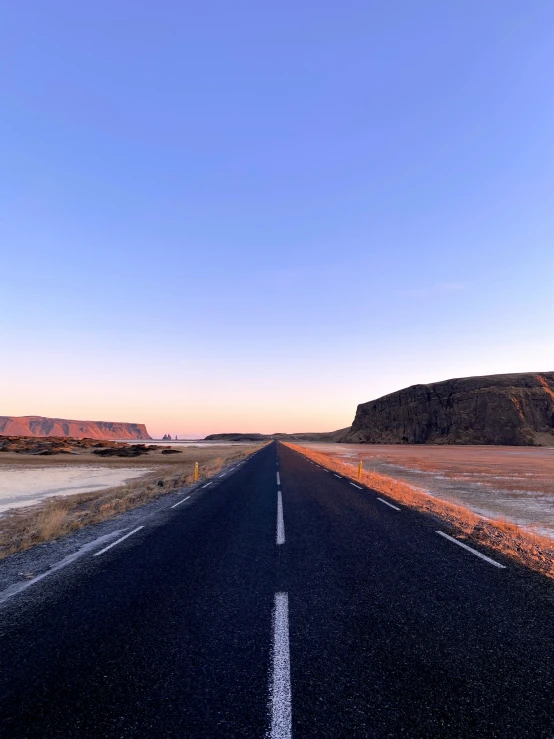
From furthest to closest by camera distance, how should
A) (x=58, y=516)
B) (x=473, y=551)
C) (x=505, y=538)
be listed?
(x=58, y=516), (x=505, y=538), (x=473, y=551)

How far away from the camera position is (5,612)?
5320 mm

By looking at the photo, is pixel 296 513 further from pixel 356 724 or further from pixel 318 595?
pixel 356 724

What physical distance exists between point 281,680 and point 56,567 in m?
5.83

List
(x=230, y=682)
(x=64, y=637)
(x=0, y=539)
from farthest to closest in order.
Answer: (x=0, y=539) → (x=64, y=637) → (x=230, y=682)

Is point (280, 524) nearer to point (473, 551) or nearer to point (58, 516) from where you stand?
point (473, 551)

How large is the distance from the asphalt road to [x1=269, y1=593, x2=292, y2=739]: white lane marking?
0.6 inches

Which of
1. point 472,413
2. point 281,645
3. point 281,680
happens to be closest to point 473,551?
point 281,645

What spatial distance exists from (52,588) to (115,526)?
5.07 meters

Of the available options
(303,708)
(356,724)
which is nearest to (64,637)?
(303,708)

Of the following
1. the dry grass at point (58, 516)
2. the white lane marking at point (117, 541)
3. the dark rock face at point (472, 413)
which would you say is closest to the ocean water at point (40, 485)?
the dry grass at point (58, 516)

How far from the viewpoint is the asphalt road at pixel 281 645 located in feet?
10.2

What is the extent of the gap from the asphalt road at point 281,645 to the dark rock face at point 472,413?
108 metres

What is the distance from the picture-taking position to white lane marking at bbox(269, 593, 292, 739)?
2.96 m

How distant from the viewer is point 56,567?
7.32 m
